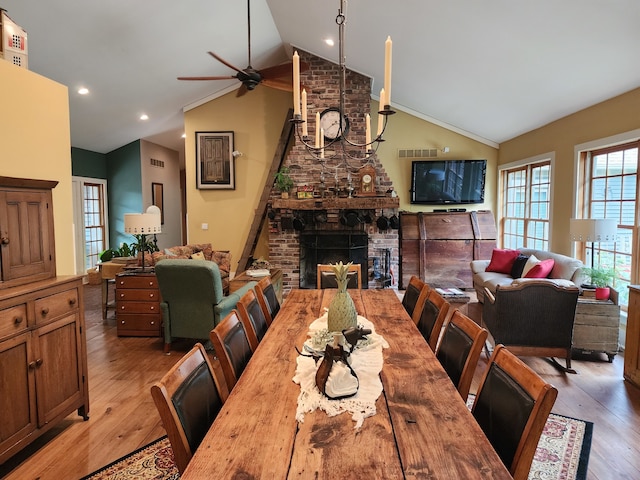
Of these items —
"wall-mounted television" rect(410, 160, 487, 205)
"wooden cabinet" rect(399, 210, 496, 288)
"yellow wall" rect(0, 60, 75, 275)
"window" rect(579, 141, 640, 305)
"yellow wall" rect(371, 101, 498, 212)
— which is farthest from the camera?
"yellow wall" rect(371, 101, 498, 212)

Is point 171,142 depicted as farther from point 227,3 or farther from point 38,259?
point 38,259

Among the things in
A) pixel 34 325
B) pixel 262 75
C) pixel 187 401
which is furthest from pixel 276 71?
pixel 187 401

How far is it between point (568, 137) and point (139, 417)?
529 centimetres

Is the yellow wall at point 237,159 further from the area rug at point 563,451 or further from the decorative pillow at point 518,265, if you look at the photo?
the area rug at point 563,451

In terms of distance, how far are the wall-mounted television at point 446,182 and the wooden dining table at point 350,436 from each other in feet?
17.9

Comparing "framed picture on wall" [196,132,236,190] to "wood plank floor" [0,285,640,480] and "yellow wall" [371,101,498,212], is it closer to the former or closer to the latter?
"yellow wall" [371,101,498,212]

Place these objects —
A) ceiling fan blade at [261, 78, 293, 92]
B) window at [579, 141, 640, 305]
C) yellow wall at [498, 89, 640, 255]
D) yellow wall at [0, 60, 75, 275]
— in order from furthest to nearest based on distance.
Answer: ceiling fan blade at [261, 78, 293, 92]
window at [579, 141, 640, 305]
yellow wall at [498, 89, 640, 255]
yellow wall at [0, 60, 75, 275]

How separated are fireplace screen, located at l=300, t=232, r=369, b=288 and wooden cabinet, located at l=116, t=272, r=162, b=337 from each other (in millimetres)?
2680

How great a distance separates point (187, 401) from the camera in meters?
1.24

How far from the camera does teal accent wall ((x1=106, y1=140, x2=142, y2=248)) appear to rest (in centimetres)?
761

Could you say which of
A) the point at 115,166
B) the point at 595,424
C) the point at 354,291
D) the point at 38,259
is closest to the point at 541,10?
the point at 354,291

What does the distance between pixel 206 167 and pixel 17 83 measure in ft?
15.4

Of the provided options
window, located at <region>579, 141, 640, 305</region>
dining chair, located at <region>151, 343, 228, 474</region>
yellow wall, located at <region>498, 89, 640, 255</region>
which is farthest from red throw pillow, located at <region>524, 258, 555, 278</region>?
dining chair, located at <region>151, 343, 228, 474</region>

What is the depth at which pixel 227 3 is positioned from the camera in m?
4.42
